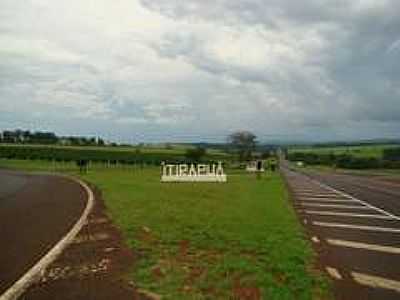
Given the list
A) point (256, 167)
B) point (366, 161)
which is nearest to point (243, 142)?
point (366, 161)

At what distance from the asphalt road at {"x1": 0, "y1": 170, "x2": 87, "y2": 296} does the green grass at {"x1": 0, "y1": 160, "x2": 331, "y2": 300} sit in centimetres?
137

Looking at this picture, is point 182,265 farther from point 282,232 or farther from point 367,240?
point 367,240

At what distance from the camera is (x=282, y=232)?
11.3m

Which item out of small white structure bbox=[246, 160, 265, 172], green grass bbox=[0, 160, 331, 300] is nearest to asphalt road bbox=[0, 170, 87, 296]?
green grass bbox=[0, 160, 331, 300]

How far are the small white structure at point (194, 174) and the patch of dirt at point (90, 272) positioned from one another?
24924 mm

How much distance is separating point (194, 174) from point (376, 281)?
2986 cm

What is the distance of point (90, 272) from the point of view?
755cm

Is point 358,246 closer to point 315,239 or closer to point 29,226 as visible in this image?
point 315,239

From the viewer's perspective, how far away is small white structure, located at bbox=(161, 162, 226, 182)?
35.9 m

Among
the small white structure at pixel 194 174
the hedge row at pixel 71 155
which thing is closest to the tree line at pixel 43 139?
the hedge row at pixel 71 155

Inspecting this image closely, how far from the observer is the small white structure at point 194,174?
35.9m

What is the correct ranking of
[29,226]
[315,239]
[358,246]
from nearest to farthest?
[358,246] < [315,239] < [29,226]

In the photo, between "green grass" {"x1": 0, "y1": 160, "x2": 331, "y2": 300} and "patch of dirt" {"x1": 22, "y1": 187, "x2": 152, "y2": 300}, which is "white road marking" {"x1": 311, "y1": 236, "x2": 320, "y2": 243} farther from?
"patch of dirt" {"x1": 22, "y1": 187, "x2": 152, "y2": 300}

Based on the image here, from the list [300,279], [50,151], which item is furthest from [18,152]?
[300,279]
